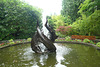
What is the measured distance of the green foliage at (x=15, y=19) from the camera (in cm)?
1349

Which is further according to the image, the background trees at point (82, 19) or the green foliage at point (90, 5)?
the background trees at point (82, 19)

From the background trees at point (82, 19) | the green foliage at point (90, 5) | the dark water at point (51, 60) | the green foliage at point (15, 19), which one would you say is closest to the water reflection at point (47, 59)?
the dark water at point (51, 60)

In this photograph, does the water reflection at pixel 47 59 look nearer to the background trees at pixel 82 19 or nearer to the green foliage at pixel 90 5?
the background trees at pixel 82 19

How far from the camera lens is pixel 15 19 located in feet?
48.2

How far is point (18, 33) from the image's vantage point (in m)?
17.2

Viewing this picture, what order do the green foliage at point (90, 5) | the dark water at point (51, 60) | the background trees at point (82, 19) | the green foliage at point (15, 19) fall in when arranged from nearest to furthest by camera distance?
1. the dark water at point (51, 60)
2. the green foliage at point (90, 5)
3. the background trees at point (82, 19)
4. the green foliage at point (15, 19)

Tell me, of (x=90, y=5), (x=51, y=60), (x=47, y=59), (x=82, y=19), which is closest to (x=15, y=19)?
(x=47, y=59)

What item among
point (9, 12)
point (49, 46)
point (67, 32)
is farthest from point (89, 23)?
point (9, 12)

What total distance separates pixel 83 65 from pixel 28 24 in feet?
51.3

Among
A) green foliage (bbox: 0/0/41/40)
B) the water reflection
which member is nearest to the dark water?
the water reflection

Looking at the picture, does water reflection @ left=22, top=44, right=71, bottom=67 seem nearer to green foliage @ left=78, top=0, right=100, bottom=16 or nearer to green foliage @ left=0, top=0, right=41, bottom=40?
green foliage @ left=78, top=0, right=100, bottom=16

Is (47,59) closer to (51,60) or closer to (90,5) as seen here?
(51,60)

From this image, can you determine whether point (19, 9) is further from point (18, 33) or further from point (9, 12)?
point (18, 33)

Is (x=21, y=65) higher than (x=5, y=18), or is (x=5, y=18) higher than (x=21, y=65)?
(x=5, y=18)
